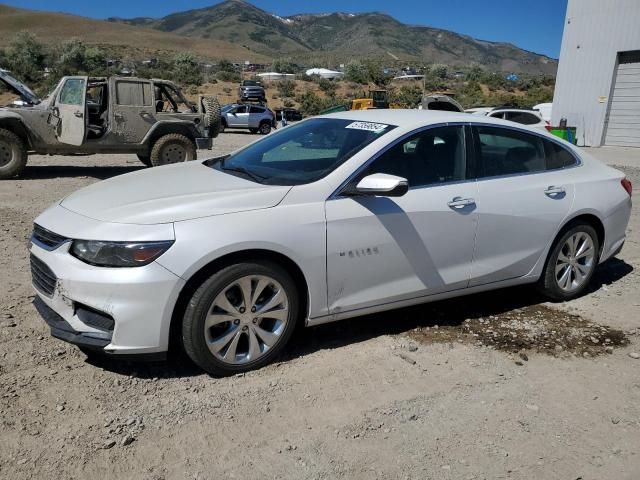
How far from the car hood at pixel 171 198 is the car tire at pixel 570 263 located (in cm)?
251

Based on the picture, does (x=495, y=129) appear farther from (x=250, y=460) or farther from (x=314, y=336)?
(x=250, y=460)

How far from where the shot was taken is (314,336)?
420 centimetres

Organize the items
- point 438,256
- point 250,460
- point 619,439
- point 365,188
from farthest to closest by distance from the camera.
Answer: point 438,256 < point 365,188 < point 619,439 < point 250,460

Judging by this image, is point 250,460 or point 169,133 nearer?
point 250,460

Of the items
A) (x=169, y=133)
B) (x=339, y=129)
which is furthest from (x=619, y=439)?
(x=169, y=133)

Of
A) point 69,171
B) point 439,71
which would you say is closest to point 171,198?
point 69,171

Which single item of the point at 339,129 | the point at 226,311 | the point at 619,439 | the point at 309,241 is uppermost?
the point at 339,129

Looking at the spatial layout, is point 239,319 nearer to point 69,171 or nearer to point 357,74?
point 69,171

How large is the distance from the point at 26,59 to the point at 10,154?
38.2m

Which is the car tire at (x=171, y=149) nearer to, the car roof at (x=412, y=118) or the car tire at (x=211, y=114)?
the car tire at (x=211, y=114)

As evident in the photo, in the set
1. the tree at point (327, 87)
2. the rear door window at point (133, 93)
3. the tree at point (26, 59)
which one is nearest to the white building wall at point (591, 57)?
the rear door window at point (133, 93)

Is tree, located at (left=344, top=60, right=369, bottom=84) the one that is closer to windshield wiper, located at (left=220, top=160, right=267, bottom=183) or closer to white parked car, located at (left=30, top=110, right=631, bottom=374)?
white parked car, located at (left=30, top=110, right=631, bottom=374)

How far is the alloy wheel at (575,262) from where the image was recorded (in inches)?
194

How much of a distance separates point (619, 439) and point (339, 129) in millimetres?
2648
